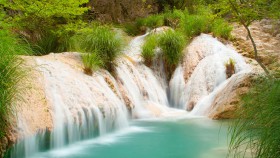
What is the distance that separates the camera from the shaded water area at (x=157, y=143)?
15.5ft

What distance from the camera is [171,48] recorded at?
9.84 m

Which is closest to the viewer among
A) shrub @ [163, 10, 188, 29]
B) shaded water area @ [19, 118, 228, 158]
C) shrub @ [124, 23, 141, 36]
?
shaded water area @ [19, 118, 228, 158]

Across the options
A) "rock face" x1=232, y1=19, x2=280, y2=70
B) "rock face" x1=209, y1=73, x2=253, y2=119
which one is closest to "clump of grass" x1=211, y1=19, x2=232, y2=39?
"rock face" x1=232, y1=19, x2=280, y2=70

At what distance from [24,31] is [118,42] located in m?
2.85

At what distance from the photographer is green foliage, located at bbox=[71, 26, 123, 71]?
24.1ft

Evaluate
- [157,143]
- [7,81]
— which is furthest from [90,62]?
[7,81]

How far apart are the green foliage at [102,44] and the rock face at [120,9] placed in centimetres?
657

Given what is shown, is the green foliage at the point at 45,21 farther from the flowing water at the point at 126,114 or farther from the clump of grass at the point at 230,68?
the clump of grass at the point at 230,68

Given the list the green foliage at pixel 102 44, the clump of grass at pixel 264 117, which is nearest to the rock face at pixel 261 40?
the green foliage at pixel 102 44

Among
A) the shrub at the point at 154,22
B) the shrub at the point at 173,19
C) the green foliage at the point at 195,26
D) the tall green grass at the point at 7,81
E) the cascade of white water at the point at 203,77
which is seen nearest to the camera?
the tall green grass at the point at 7,81

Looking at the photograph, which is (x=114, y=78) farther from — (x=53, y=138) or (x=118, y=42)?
(x=53, y=138)

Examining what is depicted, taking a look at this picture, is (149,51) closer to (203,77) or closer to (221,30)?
(203,77)

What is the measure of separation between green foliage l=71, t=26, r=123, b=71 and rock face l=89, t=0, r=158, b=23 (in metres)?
6.57

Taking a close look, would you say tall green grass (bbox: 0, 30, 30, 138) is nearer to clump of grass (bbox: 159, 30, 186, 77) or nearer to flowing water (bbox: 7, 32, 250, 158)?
flowing water (bbox: 7, 32, 250, 158)
